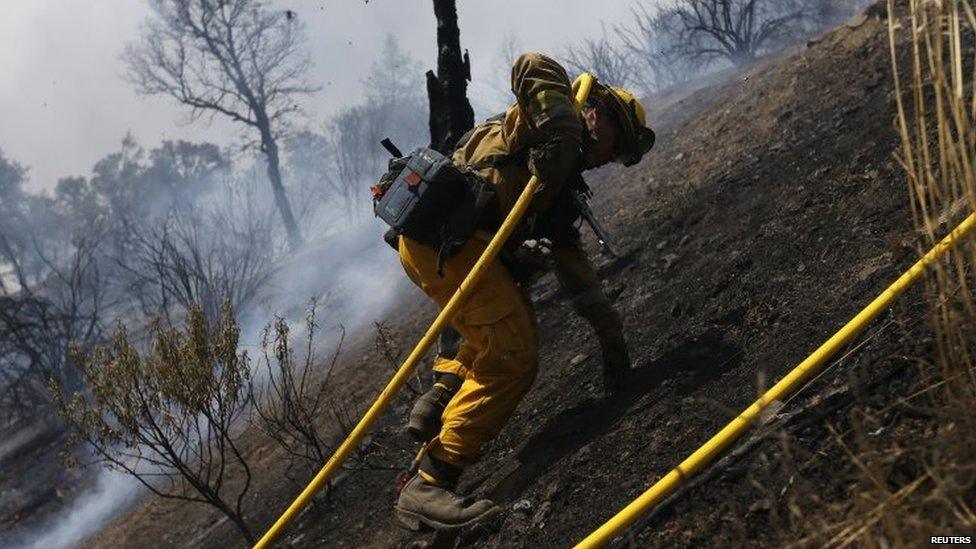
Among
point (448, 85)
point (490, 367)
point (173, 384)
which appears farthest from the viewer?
point (448, 85)

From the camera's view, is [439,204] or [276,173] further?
[276,173]

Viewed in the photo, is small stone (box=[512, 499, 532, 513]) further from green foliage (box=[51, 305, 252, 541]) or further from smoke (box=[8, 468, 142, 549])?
smoke (box=[8, 468, 142, 549])

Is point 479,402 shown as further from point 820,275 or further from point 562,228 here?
point 820,275

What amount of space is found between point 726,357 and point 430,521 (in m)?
1.27

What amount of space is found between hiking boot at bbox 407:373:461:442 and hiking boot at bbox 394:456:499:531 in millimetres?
221

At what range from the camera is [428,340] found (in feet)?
11.4

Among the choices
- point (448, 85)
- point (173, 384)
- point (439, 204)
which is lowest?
point (173, 384)

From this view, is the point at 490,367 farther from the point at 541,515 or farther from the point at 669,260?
the point at 669,260

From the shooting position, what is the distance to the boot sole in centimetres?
315

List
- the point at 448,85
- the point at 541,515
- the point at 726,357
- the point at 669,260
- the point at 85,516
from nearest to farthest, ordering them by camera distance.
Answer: the point at 541,515, the point at 726,357, the point at 669,260, the point at 448,85, the point at 85,516

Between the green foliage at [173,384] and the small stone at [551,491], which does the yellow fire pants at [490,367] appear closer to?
the small stone at [551,491]

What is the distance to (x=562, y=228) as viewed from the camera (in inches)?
148

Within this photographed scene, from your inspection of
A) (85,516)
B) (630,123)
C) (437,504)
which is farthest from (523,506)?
(85,516)

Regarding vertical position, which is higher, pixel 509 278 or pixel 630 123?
pixel 630 123
